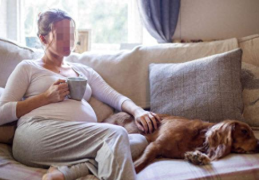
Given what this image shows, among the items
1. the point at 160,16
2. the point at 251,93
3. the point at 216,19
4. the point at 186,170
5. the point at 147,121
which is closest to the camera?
the point at 186,170

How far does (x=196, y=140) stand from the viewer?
5.38 ft

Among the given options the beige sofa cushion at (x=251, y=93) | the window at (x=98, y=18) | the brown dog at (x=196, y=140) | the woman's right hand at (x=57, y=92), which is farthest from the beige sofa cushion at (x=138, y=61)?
the window at (x=98, y=18)

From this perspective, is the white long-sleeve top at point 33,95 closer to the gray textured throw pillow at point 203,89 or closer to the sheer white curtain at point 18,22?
the gray textured throw pillow at point 203,89

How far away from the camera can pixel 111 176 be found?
117 centimetres

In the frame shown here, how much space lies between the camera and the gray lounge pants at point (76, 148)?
1.20m

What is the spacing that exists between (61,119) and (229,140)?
815 mm

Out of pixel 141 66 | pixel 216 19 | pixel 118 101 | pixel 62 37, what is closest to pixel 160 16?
pixel 216 19

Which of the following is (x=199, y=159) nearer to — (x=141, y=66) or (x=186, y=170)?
(x=186, y=170)

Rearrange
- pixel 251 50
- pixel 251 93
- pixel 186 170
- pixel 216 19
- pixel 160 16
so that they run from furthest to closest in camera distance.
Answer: pixel 216 19 → pixel 160 16 → pixel 251 50 → pixel 251 93 → pixel 186 170

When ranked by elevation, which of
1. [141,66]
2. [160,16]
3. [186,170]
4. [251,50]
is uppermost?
[160,16]

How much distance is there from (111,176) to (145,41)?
185 centimetres

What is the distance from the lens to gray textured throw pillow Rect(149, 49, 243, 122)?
174 centimetres

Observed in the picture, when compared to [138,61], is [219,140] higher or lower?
lower

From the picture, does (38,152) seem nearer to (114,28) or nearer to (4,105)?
(4,105)
